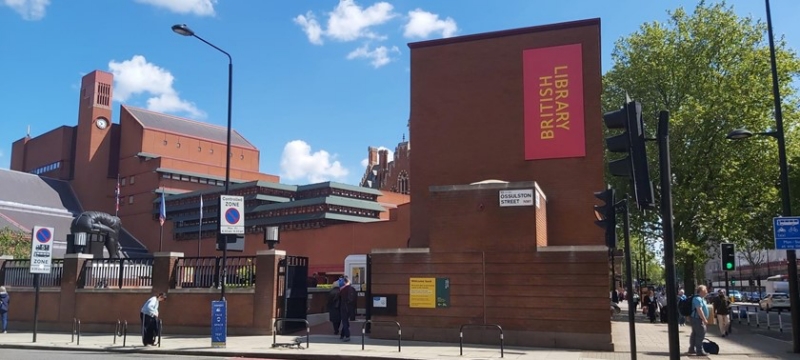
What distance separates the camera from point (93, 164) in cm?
6675

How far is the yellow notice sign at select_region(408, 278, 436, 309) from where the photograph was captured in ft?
61.2

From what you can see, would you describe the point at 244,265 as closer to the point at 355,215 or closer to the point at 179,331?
the point at 179,331

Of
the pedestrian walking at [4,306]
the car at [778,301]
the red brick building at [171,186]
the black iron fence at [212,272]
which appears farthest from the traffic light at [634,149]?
the car at [778,301]

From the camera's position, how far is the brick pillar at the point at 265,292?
2039 centimetres

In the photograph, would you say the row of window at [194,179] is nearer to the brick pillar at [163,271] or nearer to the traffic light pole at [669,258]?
the brick pillar at [163,271]

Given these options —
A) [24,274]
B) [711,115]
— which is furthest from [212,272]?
[711,115]

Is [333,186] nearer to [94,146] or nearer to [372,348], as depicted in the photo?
[94,146]

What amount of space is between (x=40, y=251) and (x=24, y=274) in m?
6.45

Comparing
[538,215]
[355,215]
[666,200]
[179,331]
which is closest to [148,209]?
[355,215]

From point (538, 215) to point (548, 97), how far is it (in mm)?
6942

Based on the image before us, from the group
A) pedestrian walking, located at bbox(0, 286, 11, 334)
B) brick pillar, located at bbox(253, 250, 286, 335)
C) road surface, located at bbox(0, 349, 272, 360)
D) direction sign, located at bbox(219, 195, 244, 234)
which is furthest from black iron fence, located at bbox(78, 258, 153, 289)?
direction sign, located at bbox(219, 195, 244, 234)

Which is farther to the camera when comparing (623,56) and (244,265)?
(623,56)

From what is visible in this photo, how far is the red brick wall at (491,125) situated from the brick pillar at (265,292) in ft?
22.5

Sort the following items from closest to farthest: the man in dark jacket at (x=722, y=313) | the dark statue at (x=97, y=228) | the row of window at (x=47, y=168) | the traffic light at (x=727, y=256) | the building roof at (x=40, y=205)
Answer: the traffic light at (x=727, y=256) < the man in dark jacket at (x=722, y=313) < the dark statue at (x=97, y=228) < the building roof at (x=40, y=205) < the row of window at (x=47, y=168)
